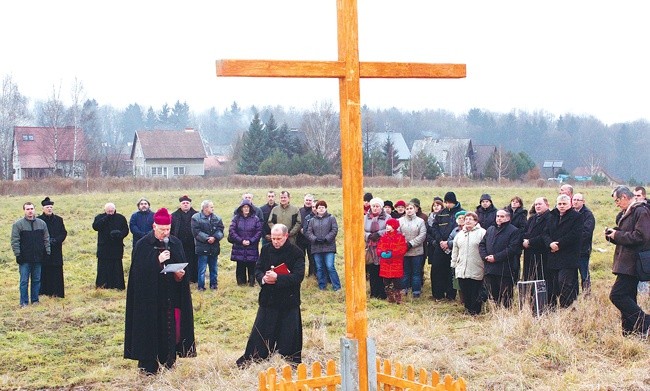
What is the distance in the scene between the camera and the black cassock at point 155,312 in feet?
31.2

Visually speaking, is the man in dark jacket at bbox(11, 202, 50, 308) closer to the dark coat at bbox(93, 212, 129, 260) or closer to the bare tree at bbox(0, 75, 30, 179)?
the dark coat at bbox(93, 212, 129, 260)

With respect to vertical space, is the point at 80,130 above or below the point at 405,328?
above

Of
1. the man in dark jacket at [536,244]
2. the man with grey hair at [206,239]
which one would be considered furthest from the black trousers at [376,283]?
the man with grey hair at [206,239]

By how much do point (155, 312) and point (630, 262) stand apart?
213 inches

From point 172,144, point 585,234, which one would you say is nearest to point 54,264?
point 585,234

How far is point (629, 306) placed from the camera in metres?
9.80

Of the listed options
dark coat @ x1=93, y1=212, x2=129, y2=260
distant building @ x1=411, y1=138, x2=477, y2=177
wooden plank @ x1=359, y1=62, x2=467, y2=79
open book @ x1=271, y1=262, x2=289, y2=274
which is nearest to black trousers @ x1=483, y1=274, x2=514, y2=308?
open book @ x1=271, y1=262, x2=289, y2=274

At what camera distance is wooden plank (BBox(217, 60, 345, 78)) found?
18.3 feet

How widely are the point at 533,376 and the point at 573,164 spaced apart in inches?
3558

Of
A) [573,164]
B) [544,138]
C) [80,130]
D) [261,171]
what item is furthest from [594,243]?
[544,138]

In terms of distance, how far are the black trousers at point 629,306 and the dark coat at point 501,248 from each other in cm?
321

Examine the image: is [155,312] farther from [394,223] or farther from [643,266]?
[394,223]

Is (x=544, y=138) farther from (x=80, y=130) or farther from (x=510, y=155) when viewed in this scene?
(x=80, y=130)

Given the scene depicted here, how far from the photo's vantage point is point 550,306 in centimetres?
1170
